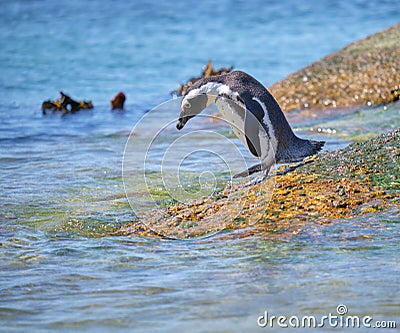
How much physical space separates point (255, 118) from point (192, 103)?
0.55 meters

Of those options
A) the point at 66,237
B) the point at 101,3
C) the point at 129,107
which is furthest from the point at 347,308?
the point at 101,3

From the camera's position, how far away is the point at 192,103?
5496 mm

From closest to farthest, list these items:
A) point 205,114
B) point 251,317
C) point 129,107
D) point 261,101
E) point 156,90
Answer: point 251,317 < point 261,101 < point 205,114 < point 129,107 < point 156,90

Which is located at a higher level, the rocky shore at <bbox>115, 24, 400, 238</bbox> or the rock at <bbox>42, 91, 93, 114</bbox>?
the rock at <bbox>42, 91, 93, 114</bbox>

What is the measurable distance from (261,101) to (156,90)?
7320 mm

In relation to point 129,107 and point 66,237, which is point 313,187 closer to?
point 66,237

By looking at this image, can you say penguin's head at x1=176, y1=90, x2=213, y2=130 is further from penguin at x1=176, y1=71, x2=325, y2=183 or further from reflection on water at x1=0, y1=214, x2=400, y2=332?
reflection on water at x1=0, y1=214, x2=400, y2=332

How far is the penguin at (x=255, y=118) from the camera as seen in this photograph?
5.15 meters

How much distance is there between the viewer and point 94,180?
256 inches

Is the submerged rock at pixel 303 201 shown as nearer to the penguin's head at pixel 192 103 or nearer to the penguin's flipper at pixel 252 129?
the penguin's flipper at pixel 252 129

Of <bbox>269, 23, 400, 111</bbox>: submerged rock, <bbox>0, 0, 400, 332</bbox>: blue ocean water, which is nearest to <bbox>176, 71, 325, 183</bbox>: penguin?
<bbox>0, 0, 400, 332</bbox>: blue ocean water

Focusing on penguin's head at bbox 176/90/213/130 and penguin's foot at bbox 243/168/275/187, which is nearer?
penguin's foot at bbox 243/168/275/187

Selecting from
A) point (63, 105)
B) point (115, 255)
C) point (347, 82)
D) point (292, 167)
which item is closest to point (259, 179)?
point (292, 167)

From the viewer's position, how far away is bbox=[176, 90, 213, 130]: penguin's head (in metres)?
5.42
